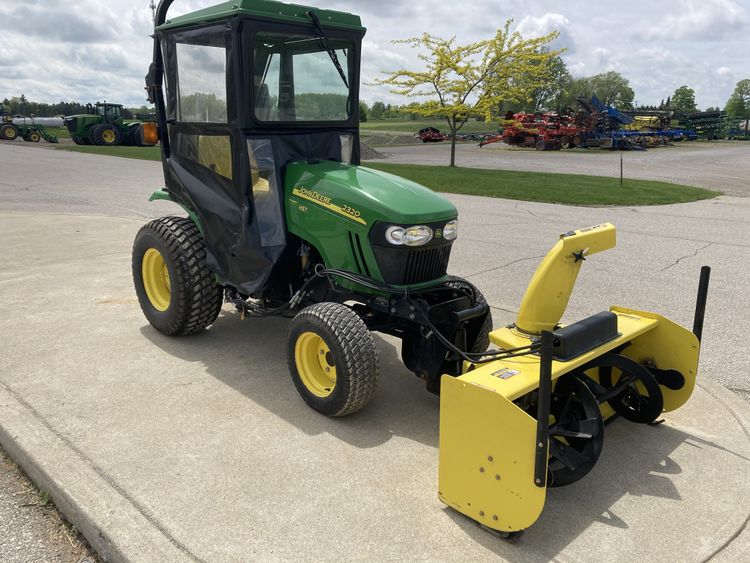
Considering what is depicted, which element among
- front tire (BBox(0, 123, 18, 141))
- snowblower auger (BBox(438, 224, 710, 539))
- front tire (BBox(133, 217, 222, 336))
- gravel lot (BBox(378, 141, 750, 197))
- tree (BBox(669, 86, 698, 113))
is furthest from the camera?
tree (BBox(669, 86, 698, 113))

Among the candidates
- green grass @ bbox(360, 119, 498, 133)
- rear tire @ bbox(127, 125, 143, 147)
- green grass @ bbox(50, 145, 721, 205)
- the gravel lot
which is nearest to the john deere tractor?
green grass @ bbox(50, 145, 721, 205)

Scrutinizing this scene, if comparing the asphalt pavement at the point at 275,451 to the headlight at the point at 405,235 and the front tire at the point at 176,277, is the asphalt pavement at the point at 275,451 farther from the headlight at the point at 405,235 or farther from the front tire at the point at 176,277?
the headlight at the point at 405,235

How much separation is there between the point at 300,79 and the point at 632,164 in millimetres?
23387

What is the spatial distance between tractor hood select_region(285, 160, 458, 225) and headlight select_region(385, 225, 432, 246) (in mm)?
41

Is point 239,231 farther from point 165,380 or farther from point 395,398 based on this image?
point 395,398

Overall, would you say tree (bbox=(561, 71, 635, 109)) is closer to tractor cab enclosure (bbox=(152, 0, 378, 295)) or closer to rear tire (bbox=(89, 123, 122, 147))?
rear tire (bbox=(89, 123, 122, 147))

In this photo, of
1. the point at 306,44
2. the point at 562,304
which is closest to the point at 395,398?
the point at 562,304

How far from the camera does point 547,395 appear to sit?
96.7 inches

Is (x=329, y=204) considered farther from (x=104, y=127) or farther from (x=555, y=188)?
(x=104, y=127)

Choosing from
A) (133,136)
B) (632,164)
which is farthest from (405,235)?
(133,136)

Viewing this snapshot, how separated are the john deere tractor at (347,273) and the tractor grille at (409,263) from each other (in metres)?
0.01

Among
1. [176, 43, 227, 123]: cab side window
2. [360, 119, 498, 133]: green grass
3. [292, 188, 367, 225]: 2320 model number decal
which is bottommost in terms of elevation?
[292, 188, 367, 225]: 2320 model number decal

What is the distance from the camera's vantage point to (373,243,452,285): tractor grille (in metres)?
3.65

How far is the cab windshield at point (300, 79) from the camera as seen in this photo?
13.2 ft
